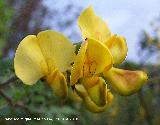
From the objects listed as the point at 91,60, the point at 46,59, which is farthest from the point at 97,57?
the point at 46,59

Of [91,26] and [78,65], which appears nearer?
[78,65]

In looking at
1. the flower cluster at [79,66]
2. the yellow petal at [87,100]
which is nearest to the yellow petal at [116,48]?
the flower cluster at [79,66]

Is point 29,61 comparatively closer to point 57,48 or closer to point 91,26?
point 57,48

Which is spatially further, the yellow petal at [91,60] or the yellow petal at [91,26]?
the yellow petal at [91,26]

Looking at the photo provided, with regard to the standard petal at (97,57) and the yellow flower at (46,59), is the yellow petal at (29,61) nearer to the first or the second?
the yellow flower at (46,59)

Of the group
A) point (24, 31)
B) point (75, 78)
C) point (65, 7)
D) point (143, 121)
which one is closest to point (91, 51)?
point (75, 78)

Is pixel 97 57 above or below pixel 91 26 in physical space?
below
